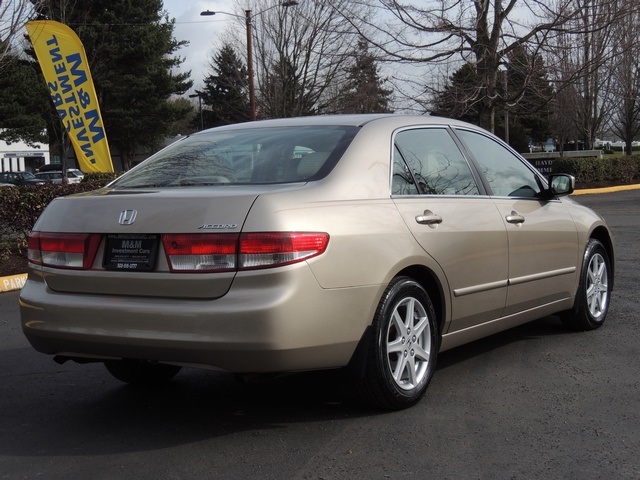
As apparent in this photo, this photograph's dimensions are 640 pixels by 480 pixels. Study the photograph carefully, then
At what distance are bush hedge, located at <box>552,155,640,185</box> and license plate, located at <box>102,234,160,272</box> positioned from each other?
2675 cm

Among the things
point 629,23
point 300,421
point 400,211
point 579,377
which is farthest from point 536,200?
point 629,23

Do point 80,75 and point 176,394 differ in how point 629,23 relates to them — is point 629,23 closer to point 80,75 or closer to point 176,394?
point 80,75

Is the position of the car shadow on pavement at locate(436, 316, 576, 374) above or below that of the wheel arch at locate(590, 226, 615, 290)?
below

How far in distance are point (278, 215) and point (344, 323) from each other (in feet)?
2.03

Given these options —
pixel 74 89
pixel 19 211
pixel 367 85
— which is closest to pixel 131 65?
pixel 367 85

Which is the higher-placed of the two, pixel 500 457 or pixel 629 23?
pixel 629 23

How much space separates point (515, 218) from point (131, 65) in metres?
40.8

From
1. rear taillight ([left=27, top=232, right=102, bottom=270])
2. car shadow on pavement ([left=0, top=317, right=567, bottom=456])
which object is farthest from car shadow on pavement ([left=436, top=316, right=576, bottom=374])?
rear taillight ([left=27, top=232, right=102, bottom=270])

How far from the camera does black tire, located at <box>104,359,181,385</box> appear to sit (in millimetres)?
4820

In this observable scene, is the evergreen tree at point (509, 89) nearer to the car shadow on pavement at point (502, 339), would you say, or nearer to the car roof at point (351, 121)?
the car shadow on pavement at point (502, 339)

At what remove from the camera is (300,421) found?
4.16 metres

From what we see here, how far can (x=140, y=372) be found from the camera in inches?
194

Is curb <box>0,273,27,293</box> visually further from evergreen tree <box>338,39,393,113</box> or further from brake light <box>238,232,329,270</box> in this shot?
evergreen tree <box>338,39,393,113</box>

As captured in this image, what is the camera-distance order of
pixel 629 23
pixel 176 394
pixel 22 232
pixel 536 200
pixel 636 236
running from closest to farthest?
1. pixel 176 394
2. pixel 536 200
3. pixel 22 232
4. pixel 636 236
5. pixel 629 23
